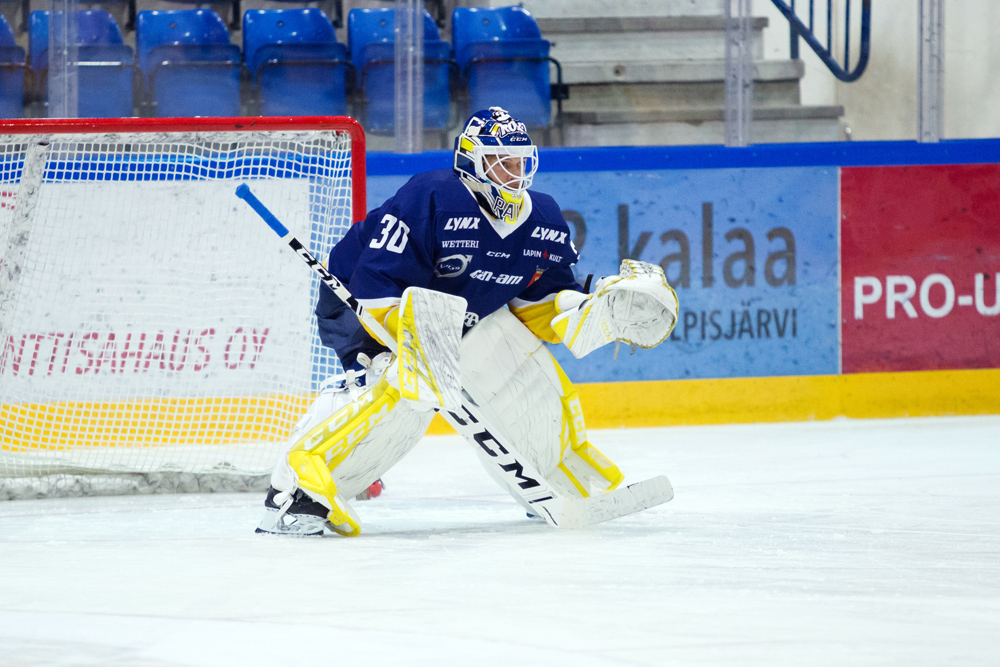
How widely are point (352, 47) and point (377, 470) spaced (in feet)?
8.35

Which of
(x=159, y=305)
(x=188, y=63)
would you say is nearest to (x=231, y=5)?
(x=188, y=63)

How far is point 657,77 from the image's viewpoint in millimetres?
5051

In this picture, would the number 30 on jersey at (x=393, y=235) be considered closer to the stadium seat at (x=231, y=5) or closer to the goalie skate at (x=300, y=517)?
the goalie skate at (x=300, y=517)

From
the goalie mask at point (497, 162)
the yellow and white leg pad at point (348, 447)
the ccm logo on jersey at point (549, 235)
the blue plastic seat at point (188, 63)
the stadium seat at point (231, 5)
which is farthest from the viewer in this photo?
the stadium seat at point (231, 5)

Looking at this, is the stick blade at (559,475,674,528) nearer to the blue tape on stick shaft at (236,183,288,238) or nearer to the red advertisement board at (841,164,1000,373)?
the blue tape on stick shaft at (236,183,288,238)

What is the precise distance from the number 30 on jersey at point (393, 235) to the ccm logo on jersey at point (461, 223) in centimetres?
10

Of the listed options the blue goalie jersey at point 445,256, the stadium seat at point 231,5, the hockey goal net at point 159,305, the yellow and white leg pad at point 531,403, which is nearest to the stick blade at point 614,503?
the yellow and white leg pad at point 531,403

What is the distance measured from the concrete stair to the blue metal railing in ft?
0.35

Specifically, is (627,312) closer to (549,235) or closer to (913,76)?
(549,235)

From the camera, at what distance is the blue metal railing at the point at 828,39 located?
495cm

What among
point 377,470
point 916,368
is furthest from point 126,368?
point 916,368

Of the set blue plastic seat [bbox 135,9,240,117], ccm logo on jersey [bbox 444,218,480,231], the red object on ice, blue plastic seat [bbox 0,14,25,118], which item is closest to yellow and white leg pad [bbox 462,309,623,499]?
ccm logo on jersey [bbox 444,218,480,231]

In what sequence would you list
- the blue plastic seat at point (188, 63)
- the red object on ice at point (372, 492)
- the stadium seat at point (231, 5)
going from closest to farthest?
the red object on ice at point (372, 492), the blue plastic seat at point (188, 63), the stadium seat at point (231, 5)

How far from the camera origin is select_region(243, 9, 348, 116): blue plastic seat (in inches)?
187
